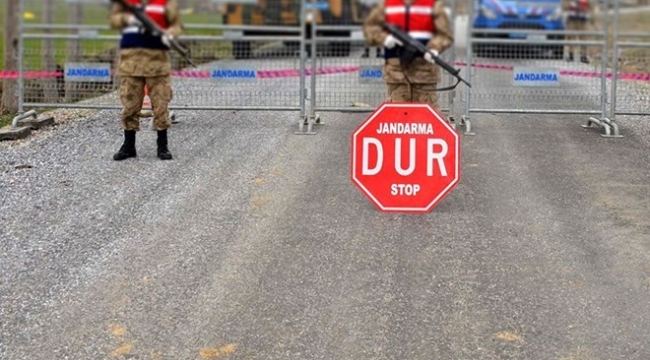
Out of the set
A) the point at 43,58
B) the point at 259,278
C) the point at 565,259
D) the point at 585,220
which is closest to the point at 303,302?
the point at 259,278

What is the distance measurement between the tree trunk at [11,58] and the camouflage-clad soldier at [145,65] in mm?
3993

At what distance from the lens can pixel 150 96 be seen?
32.0 ft

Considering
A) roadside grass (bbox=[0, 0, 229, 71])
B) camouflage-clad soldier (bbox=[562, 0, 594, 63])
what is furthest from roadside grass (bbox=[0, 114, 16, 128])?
camouflage-clad soldier (bbox=[562, 0, 594, 63])

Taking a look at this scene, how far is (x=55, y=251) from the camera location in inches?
278

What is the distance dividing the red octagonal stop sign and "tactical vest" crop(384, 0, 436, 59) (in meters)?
0.89

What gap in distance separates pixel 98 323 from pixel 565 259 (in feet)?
10.4

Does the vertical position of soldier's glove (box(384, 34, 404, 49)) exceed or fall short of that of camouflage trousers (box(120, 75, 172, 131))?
it exceeds it

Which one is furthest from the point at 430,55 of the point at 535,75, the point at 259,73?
the point at 535,75

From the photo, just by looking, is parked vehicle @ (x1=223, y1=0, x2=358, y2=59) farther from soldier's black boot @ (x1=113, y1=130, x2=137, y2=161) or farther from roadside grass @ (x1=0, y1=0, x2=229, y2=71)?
soldier's black boot @ (x1=113, y1=130, x2=137, y2=161)

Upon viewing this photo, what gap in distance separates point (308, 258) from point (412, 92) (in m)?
2.49

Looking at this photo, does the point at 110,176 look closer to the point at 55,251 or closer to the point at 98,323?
the point at 55,251

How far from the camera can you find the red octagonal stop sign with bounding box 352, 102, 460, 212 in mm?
7852

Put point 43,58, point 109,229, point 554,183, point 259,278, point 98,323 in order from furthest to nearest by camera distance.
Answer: point 43,58 → point 554,183 → point 109,229 → point 259,278 → point 98,323

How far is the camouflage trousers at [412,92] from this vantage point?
28.9 ft
